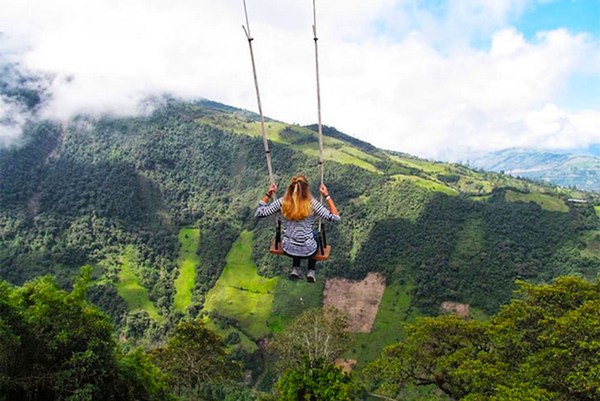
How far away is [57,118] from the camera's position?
134 metres

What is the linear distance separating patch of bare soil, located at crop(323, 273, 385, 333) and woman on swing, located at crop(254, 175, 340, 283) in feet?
198

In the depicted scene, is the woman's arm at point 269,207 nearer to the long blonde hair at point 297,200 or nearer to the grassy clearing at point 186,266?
the long blonde hair at point 297,200

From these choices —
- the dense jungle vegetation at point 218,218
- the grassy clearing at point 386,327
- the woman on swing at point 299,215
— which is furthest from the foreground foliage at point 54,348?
the grassy clearing at point 386,327

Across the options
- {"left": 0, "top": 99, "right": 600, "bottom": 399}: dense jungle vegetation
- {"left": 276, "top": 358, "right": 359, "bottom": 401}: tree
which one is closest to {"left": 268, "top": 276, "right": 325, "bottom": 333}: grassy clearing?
{"left": 0, "top": 99, "right": 600, "bottom": 399}: dense jungle vegetation

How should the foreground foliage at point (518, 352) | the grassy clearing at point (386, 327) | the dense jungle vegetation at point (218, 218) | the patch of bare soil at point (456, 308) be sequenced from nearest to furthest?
the foreground foliage at point (518, 352) → the grassy clearing at point (386, 327) → the patch of bare soil at point (456, 308) → the dense jungle vegetation at point (218, 218)

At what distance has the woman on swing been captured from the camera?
26.4 ft

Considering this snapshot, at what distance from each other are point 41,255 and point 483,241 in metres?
83.4

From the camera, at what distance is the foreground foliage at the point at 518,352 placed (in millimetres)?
14109

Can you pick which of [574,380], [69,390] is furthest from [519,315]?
[69,390]

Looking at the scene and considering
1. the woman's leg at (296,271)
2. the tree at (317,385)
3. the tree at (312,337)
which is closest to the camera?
the woman's leg at (296,271)

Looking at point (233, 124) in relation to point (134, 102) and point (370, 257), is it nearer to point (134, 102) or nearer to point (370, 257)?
point (134, 102)

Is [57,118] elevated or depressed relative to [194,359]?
elevated

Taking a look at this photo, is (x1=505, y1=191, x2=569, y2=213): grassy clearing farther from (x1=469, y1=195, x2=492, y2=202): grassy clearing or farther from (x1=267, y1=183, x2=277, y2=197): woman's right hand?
(x1=267, y1=183, x2=277, y2=197): woman's right hand

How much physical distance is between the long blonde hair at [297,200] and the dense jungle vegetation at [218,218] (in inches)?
1655
